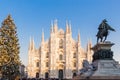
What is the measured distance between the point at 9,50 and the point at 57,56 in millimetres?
50777

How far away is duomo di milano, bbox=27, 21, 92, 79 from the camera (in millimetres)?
96625

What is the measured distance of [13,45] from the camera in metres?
48.7

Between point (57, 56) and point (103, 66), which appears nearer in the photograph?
point (103, 66)

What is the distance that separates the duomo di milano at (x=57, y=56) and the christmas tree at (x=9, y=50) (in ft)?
154

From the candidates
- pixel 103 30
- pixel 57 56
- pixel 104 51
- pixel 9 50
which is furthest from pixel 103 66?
pixel 57 56

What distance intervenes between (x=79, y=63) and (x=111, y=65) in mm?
73809

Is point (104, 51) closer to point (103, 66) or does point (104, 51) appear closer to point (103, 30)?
point (103, 66)

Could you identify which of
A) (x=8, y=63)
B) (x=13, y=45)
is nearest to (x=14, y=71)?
(x=8, y=63)

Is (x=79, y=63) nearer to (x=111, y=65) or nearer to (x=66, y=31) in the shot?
(x=66, y=31)

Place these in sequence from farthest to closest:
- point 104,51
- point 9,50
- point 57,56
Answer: point 57,56
point 9,50
point 104,51

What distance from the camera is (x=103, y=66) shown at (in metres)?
22.6

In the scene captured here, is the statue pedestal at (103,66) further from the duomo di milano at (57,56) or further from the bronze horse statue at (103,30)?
the duomo di milano at (57,56)

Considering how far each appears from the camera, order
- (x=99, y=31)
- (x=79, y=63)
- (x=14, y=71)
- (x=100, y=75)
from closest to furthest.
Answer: (x=100, y=75)
(x=99, y=31)
(x=14, y=71)
(x=79, y=63)

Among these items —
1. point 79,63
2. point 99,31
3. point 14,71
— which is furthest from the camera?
point 79,63
